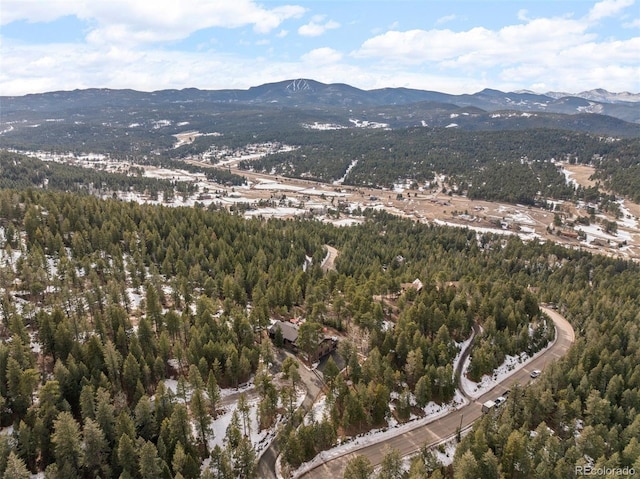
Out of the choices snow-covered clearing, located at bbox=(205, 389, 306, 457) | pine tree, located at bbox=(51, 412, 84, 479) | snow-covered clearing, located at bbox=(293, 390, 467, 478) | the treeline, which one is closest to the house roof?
snow-covered clearing, located at bbox=(205, 389, 306, 457)

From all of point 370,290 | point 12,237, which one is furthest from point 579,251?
point 12,237

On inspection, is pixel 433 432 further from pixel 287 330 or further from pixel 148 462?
pixel 148 462

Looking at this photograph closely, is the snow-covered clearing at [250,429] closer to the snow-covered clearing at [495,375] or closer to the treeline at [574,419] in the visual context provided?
the treeline at [574,419]

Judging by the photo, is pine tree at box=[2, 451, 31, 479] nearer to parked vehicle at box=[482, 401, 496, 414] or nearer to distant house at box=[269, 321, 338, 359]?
distant house at box=[269, 321, 338, 359]

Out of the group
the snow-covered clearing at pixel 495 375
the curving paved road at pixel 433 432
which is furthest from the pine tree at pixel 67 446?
the snow-covered clearing at pixel 495 375

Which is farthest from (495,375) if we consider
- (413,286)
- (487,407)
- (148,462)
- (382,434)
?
(148,462)

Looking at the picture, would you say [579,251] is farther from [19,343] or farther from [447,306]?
[19,343]
